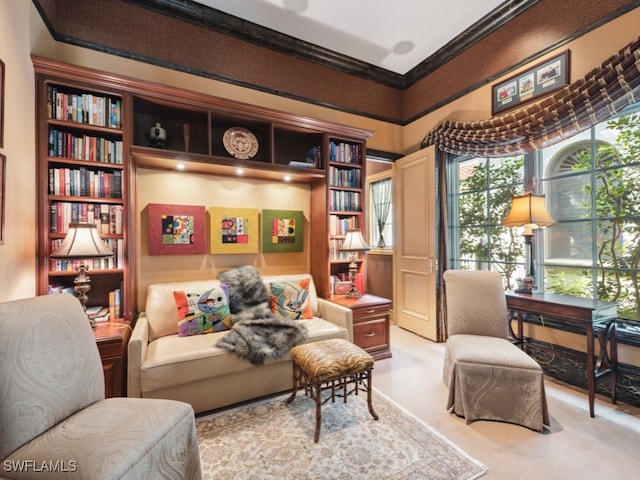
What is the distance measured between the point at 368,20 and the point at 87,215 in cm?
315

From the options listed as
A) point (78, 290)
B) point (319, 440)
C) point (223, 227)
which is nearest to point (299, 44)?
point (223, 227)

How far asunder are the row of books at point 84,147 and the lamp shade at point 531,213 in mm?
3266

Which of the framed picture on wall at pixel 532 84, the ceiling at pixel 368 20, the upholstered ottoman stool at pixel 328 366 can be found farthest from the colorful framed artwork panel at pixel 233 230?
the framed picture on wall at pixel 532 84

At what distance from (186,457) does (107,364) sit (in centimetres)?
100

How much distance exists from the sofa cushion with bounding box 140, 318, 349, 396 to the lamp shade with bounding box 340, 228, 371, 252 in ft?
4.22

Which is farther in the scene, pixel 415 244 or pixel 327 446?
pixel 415 244

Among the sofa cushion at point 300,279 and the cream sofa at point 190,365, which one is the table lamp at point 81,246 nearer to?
the cream sofa at point 190,365

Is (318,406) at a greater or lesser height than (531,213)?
lesser

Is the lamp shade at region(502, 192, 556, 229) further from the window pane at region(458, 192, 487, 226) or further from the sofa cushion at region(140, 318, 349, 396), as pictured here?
the sofa cushion at region(140, 318, 349, 396)

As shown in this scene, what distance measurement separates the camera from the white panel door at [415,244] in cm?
349

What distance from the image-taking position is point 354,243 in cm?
307

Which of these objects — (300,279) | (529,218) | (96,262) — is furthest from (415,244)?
(96,262)

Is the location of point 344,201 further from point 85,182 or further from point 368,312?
point 85,182

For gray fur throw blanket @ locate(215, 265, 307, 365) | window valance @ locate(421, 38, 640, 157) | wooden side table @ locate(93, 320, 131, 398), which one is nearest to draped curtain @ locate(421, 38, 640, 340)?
window valance @ locate(421, 38, 640, 157)
